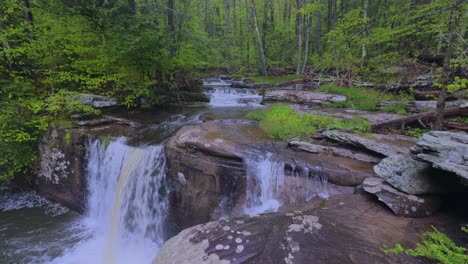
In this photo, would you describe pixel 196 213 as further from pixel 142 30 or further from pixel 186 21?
pixel 186 21

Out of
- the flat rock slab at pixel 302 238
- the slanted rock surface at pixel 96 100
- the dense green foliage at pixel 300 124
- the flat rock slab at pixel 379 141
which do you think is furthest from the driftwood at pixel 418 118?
the slanted rock surface at pixel 96 100

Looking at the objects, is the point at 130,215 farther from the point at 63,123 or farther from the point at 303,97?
the point at 303,97

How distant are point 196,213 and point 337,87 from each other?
Answer: 9.59 metres

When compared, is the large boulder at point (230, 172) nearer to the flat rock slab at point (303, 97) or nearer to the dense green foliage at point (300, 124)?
the dense green foliage at point (300, 124)

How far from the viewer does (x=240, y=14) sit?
93.0 ft

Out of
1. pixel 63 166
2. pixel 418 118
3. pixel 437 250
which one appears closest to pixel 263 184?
pixel 437 250

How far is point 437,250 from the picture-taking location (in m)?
2.53

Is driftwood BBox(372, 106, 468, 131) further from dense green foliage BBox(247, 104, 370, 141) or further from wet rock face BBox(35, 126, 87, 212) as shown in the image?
wet rock face BBox(35, 126, 87, 212)

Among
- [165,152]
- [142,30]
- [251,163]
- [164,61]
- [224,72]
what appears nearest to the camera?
[251,163]

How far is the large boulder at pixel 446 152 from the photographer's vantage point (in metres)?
2.95

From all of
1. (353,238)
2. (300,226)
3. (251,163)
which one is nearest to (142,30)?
(251,163)

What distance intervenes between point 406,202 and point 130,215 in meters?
6.14

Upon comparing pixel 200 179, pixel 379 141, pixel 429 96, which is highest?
pixel 429 96

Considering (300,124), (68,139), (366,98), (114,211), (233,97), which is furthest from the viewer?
(233,97)
